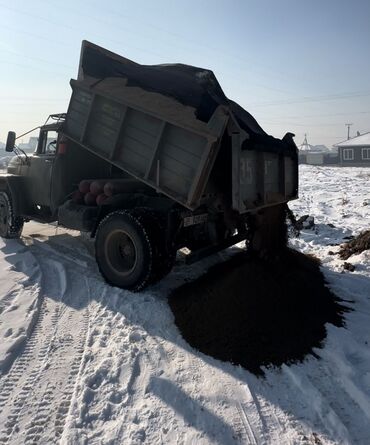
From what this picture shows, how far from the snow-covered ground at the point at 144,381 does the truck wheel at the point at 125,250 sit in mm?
239

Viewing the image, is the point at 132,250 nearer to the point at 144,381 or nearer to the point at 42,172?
the point at 144,381

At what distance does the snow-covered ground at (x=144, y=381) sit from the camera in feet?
9.59

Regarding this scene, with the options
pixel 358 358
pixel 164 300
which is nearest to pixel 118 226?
pixel 164 300

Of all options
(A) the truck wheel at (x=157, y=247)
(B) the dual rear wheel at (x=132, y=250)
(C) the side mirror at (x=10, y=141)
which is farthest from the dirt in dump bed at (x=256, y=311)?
(C) the side mirror at (x=10, y=141)

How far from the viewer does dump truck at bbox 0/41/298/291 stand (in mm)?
5031

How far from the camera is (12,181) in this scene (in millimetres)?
7812

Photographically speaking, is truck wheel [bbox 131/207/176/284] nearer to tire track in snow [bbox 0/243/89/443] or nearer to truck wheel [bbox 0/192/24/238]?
tire track in snow [bbox 0/243/89/443]

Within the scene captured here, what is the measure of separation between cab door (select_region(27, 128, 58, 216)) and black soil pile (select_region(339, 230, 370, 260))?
5644mm

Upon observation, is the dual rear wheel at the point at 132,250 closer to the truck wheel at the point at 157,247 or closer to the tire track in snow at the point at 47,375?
the truck wheel at the point at 157,247

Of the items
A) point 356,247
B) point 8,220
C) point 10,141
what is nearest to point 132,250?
point 8,220

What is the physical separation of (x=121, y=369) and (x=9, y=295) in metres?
2.46

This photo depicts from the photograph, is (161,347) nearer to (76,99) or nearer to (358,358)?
(358,358)

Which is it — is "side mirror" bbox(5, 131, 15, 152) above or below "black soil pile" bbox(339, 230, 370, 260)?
above

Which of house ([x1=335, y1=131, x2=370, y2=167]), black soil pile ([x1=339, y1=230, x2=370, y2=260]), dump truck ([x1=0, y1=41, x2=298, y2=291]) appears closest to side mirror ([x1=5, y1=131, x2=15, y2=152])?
dump truck ([x1=0, y1=41, x2=298, y2=291])
